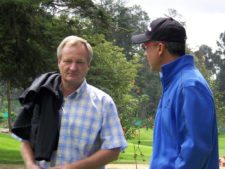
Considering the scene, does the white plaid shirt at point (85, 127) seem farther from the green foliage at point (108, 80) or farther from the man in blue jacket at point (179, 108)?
the green foliage at point (108, 80)

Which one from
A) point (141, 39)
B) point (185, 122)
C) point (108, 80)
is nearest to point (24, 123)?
point (141, 39)

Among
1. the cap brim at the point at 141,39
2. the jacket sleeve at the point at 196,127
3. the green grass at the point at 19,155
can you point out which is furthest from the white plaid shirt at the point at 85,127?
the green grass at the point at 19,155

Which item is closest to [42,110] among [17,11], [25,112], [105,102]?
[25,112]

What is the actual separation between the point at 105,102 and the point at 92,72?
18.2m

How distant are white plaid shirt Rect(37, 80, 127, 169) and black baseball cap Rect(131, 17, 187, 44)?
26.7 inches

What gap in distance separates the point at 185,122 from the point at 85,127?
96 cm

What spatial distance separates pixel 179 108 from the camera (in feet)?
10.2

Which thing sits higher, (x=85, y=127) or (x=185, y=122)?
(x=185, y=122)

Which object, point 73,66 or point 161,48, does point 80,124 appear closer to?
point 73,66

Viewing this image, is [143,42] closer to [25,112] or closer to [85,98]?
[85,98]

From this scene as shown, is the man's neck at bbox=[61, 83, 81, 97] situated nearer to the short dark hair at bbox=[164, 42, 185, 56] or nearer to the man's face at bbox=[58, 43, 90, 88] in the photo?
the man's face at bbox=[58, 43, 90, 88]

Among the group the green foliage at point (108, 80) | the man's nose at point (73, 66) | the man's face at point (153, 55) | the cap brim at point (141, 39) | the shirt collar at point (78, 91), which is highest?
the cap brim at point (141, 39)

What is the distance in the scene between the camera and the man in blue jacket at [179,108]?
9.95 ft

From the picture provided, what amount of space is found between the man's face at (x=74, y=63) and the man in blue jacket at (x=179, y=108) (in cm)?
53
